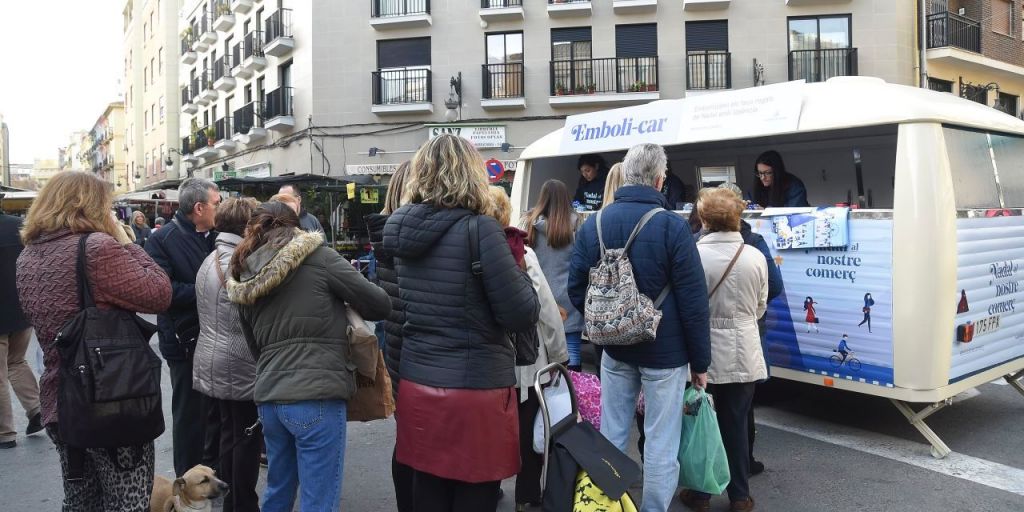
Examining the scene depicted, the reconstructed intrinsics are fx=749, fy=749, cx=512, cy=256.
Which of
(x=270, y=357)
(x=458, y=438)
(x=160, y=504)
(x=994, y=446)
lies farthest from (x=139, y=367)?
(x=994, y=446)

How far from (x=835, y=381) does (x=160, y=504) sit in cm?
433

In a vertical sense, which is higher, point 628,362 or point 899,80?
point 899,80

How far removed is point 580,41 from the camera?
2242 centimetres

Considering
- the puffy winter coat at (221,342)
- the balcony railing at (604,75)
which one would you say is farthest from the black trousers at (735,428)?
the balcony railing at (604,75)

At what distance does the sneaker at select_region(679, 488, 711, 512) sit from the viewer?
4082 mm

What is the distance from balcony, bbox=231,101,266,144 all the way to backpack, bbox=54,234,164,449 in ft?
83.7

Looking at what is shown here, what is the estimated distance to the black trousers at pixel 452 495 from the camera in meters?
2.81

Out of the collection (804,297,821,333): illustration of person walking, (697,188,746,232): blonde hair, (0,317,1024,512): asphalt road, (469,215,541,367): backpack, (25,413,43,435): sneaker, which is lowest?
(0,317,1024,512): asphalt road

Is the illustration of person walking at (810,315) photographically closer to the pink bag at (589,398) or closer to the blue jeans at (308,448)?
the pink bag at (589,398)

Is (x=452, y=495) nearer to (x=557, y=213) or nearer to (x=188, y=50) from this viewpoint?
(x=557, y=213)

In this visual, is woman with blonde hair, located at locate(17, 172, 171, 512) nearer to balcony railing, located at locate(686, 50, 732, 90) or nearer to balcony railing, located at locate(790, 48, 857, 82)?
balcony railing, located at locate(686, 50, 732, 90)

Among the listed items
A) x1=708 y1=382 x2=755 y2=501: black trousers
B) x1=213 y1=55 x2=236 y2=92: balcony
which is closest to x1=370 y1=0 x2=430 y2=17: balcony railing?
x1=213 y1=55 x2=236 y2=92: balcony

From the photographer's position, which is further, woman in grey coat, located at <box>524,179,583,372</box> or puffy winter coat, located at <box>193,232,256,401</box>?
woman in grey coat, located at <box>524,179,583,372</box>

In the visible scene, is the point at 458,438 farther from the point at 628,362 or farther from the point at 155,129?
the point at 155,129
